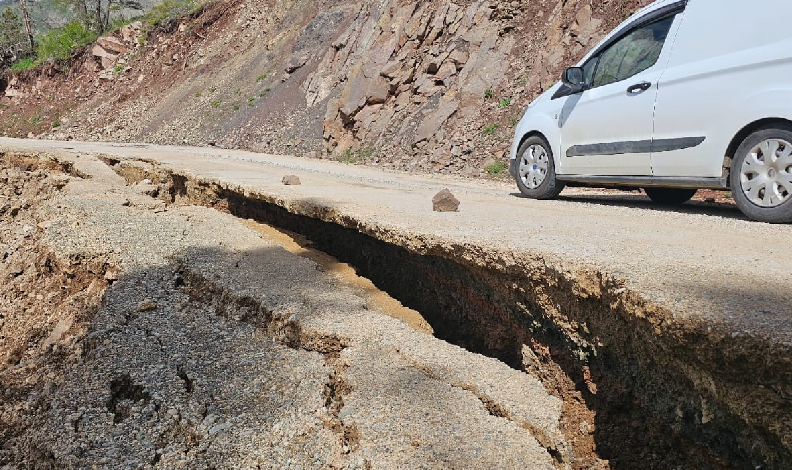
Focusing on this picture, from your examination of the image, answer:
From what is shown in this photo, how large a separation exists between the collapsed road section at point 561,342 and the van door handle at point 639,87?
1.29 meters

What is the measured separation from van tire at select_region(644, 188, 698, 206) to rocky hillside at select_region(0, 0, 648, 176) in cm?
472

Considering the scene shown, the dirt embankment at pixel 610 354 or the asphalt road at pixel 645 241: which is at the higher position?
the asphalt road at pixel 645 241

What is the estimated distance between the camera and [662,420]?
1960 mm

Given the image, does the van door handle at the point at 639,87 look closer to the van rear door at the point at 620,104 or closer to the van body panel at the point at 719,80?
the van rear door at the point at 620,104

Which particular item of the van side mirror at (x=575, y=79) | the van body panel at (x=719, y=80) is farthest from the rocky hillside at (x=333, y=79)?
the van body panel at (x=719, y=80)

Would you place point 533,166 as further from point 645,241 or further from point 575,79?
point 645,241

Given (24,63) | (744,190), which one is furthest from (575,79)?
(24,63)

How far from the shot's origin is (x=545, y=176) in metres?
5.89

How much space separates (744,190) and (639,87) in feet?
4.04

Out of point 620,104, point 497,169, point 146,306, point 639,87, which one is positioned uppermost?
point 639,87

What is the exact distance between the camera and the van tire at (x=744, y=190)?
377 centimetres

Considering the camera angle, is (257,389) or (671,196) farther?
(671,196)

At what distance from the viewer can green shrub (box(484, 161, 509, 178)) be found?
33.7 ft

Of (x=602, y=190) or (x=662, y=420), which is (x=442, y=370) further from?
(x=602, y=190)
